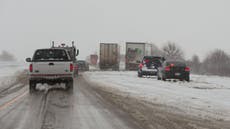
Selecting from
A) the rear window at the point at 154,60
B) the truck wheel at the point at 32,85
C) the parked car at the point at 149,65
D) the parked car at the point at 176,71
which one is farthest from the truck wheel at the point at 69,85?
the rear window at the point at 154,60

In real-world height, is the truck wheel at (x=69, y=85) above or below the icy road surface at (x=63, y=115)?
above

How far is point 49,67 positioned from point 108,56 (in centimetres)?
2670

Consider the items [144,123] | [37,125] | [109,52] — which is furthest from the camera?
[109,52]

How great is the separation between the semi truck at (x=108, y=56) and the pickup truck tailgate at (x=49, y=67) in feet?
85.4

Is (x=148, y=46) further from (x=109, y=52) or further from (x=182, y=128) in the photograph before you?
(x=182, y=128)

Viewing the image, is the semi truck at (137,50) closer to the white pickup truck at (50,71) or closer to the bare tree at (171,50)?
the white pickup truck at (50,71)

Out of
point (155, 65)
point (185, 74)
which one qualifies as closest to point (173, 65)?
point (185, 74)

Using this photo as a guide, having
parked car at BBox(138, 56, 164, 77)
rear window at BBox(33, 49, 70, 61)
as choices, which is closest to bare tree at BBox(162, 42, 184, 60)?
parked car at BBox(138, 56, 164, 77)

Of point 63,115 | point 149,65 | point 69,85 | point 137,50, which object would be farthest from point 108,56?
point 63,115

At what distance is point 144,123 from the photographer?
728 centimetres

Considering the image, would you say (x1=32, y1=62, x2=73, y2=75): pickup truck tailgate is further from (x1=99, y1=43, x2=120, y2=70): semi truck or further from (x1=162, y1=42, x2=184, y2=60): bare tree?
(x1=162, y1=42, x2=184, y2=60): bare tree

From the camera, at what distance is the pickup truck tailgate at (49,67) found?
546 inches

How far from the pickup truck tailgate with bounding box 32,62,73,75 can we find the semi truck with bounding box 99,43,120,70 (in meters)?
26.0

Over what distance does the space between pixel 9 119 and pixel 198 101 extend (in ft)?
22.1
